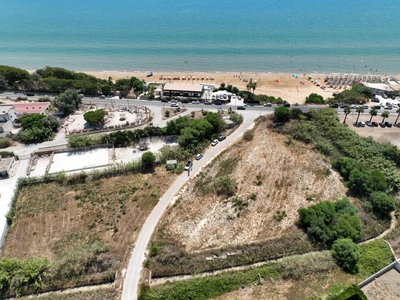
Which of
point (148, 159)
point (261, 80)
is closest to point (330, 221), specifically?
point (148, 159)

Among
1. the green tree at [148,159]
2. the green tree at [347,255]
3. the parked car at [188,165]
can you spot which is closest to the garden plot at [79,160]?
the green tree at [148,159]

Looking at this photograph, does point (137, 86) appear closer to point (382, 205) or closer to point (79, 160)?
point (79, 160)

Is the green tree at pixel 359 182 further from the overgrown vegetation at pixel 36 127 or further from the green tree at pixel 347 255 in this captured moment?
the overgrown vegetation at pixel 36 127

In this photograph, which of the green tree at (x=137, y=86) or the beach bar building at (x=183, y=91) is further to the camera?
the green tree at (x=137, y=86)

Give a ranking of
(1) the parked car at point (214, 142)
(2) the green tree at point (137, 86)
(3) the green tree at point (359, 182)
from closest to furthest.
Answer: (3) the green tree at point (359, 182) < (1) the parked car at point (214, 142) < (2) the green tree at point (137, 86)

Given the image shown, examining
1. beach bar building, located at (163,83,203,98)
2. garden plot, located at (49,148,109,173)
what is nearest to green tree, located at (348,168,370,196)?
garden plot, located at (49,148,109,173)

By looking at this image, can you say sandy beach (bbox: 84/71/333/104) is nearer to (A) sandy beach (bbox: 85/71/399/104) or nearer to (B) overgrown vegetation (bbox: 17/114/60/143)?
(A) sandy beach (bbox: 85/71/399/104)

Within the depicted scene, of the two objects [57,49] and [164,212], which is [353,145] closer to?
[164,212]
